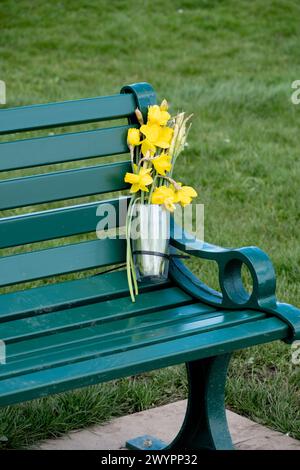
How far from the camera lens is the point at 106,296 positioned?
3033mm

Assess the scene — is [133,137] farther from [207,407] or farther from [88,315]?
[207,407]

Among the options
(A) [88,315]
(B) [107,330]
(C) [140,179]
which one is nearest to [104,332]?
(B) [107,330]

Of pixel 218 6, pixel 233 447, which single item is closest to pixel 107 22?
pixel 218 6

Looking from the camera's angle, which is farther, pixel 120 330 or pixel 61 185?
pixel 61 185

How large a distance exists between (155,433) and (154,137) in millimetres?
970

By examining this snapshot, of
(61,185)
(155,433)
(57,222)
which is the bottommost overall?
(155,433)

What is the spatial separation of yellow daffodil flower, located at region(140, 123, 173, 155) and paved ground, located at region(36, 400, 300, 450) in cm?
91

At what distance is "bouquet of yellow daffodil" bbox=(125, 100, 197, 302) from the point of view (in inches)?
119

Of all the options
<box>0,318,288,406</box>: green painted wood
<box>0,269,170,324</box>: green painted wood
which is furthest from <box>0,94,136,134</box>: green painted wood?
<box>0,318,288,406</box>: green painted wood

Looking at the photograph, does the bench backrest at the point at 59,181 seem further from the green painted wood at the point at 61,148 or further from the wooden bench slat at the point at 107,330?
the wooden bench slat at the point at 107,330

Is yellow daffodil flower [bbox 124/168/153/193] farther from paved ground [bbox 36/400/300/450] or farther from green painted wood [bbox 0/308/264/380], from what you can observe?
paved ground [bbox 36/400/300/450]

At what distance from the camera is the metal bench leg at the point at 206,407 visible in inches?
115
